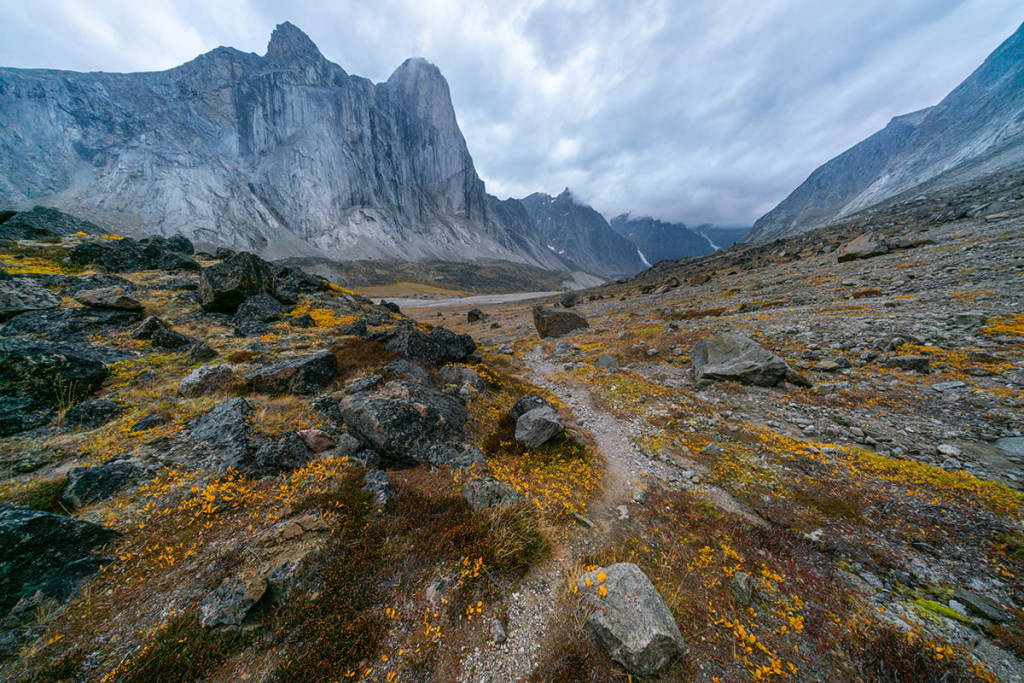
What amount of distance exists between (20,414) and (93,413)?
Result: 108 cm

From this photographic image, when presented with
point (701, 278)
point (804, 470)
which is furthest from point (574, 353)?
point (701, 278)

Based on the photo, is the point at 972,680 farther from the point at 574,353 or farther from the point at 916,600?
the point at 574,353

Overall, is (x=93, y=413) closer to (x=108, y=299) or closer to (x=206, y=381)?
(x=206, y=381)

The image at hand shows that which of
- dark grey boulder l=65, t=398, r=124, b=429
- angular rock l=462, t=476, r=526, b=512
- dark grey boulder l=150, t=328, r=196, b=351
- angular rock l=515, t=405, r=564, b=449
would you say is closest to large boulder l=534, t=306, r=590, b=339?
angular rock l=515, t=405, r=564, b=449

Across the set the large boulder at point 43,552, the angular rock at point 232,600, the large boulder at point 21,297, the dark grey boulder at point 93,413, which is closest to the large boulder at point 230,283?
the large boulder at point 21,297

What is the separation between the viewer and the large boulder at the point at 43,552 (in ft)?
14.7

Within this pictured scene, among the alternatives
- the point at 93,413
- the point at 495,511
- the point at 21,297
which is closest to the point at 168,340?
the point at 21,297

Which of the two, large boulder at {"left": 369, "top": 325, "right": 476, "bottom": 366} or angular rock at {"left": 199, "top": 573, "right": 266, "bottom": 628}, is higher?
large boulder at {"left": 369, "top": 325, "right": 476, "bottom": 366}

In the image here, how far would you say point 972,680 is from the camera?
4.05 meters

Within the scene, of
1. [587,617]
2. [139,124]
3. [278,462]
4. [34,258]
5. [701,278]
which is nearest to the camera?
[587,617]

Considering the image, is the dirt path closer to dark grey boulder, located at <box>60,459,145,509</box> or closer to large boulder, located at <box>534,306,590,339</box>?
dark grey boulder, located at <box>60,459,145,509</box>

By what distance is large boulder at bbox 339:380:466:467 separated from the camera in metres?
8.37

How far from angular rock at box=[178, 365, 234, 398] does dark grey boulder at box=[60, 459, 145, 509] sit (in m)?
3.26

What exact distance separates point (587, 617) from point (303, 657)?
3.95 m
